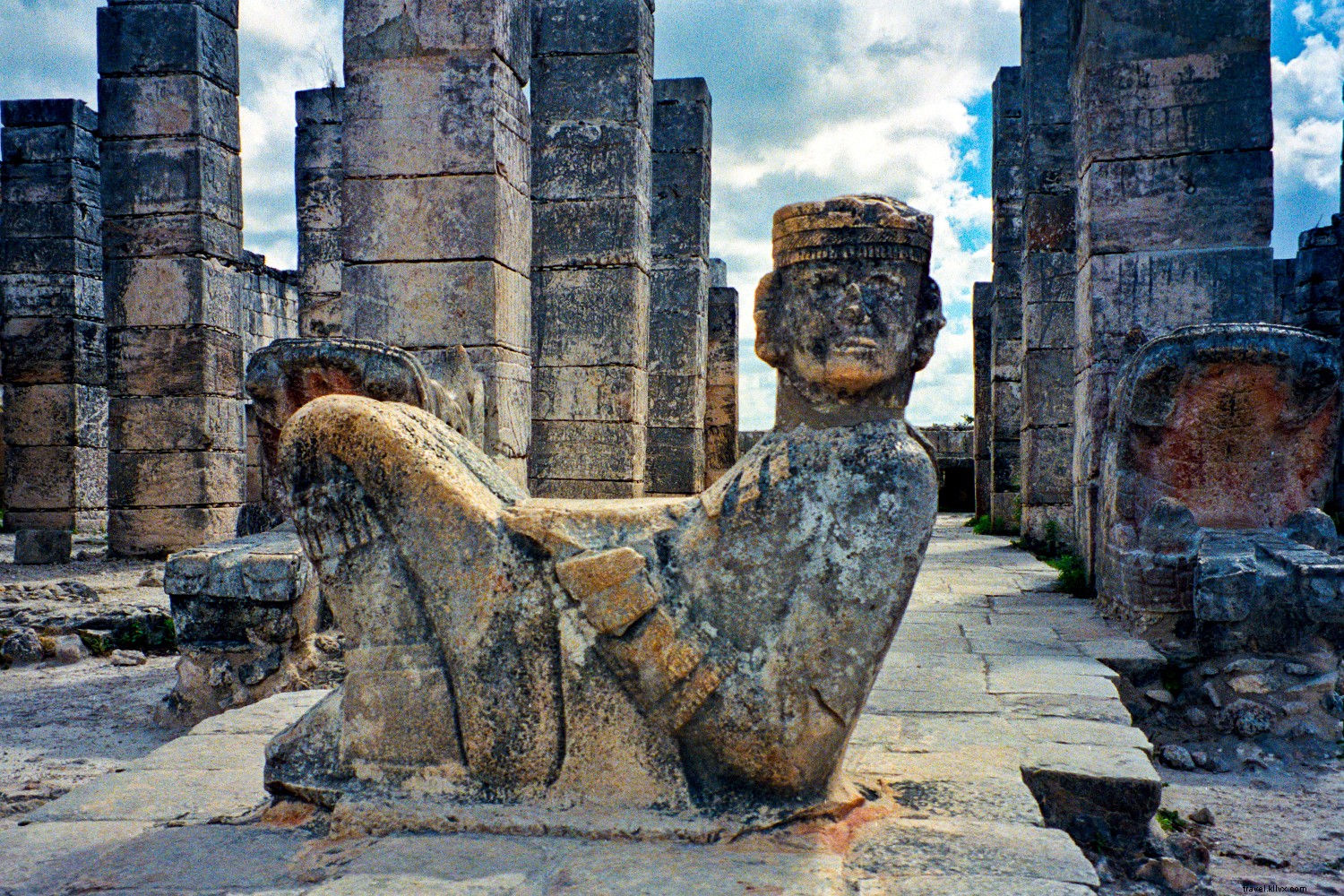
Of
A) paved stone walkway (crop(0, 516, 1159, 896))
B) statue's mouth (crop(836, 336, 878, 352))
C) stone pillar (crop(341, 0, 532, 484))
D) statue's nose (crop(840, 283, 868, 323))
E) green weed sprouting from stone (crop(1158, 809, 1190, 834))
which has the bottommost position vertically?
green weed sprouting from stone (crop(1158, 809, 1190, 834))

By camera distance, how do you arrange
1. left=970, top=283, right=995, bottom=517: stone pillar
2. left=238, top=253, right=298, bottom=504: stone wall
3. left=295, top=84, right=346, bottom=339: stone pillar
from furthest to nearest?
left=238, top=253, right=298, bottom=504: stone wall, left=970, top=283, right=995, bottom=517: stone pillar, left=295, top=84, right=346, bottom=339: stone pillar

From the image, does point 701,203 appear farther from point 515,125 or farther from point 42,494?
point 42,494

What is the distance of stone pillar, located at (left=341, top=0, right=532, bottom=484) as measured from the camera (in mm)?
6023

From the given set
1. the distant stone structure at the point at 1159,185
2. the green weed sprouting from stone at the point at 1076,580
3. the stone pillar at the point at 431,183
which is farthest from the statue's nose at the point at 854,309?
the green weed sprouting from stone at the point at 1076,580

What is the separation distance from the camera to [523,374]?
6488 mm

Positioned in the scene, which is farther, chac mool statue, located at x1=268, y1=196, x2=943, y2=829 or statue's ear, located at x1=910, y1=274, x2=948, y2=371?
statue's ear, located at x1=910, y1=274, x2=948, y2=371

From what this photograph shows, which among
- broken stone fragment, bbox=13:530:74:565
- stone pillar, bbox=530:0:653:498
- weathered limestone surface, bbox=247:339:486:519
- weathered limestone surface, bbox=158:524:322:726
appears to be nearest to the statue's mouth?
weathered limestone surface, bbox=247:339:486:519

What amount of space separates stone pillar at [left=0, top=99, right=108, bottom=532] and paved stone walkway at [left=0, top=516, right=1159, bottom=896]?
9.66 m

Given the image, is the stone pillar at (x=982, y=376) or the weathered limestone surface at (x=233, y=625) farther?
the stone pillar at (x=982, y=376)

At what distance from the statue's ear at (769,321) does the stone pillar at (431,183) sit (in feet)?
11.4

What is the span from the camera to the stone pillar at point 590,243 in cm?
822

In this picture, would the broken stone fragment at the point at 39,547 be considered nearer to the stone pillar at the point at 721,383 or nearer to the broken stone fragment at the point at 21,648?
the broken stone fragment at the point at 21,648

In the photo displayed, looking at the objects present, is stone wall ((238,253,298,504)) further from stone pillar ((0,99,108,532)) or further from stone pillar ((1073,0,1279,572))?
stone pillar ((1073,0,1279,572))

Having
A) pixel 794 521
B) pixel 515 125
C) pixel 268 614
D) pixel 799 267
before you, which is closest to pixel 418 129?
pixel 515 125
